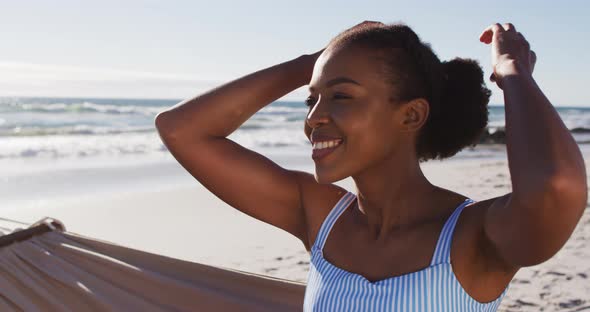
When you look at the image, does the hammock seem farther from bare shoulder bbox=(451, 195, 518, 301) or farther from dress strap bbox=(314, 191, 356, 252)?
bare shoulder bbox=(451, 195, 518, 301)

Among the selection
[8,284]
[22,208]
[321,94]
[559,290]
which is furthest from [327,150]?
[22,208]

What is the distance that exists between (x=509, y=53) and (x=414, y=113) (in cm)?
22

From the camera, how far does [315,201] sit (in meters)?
1.46

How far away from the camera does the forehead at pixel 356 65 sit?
1.22 m

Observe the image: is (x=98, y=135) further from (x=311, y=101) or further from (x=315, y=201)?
(x=311, y=101)

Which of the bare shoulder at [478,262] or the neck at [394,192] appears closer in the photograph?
the bare shoulder at [478,262]

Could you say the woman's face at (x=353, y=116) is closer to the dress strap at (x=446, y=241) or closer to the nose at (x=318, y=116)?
the nose at (x=318, y=116)

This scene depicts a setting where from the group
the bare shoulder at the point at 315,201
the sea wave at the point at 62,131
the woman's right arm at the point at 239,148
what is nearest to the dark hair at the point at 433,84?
the bare shoulder at the point at 315,201

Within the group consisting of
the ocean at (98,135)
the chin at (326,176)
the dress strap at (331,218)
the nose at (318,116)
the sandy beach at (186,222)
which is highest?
the ocean at (98,135)

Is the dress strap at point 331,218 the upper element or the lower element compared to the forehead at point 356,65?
lower

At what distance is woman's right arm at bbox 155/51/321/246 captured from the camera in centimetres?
151

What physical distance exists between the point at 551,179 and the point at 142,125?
1608cm

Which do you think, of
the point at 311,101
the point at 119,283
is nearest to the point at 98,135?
the point at 119,283

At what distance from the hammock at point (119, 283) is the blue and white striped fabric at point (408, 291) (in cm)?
65
